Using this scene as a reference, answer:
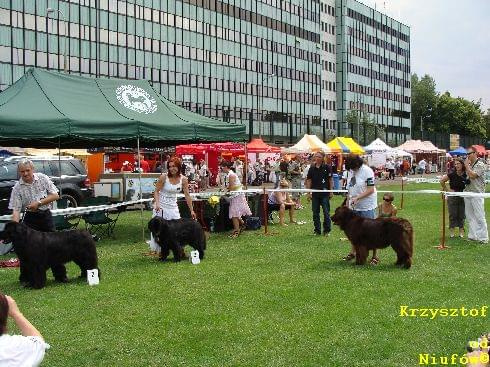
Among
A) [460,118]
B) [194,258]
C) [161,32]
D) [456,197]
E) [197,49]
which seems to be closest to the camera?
[194,258]

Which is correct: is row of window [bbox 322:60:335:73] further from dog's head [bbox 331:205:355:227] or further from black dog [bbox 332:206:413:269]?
black dog [bbox 332:206:413:269]

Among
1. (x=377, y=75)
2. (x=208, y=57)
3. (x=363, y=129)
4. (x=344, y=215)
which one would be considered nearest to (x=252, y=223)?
(x=344, y=215)

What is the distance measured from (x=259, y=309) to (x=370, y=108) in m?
95.3

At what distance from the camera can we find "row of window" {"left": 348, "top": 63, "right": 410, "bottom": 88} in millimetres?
94000

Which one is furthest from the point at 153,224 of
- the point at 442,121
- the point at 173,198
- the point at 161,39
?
the point at 442,121

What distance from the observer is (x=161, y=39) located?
6241cm

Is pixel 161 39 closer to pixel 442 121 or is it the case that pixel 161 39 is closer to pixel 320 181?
pixel 320 181

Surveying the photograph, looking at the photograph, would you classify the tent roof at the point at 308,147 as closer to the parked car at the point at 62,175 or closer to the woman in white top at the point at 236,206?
the parked car at the point at 62,175

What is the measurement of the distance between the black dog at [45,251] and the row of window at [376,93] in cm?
8750

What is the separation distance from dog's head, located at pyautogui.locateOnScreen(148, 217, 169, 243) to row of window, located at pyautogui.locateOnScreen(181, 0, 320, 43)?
58917mm

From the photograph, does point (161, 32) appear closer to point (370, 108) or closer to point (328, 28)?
point (328, 28)

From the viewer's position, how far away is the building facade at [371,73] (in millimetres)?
90812

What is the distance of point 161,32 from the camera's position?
62.3 metres

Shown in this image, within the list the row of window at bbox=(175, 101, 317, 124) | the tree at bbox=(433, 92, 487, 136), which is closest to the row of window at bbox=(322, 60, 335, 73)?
the row of window at bbox=(175, 101, 317, 124)
